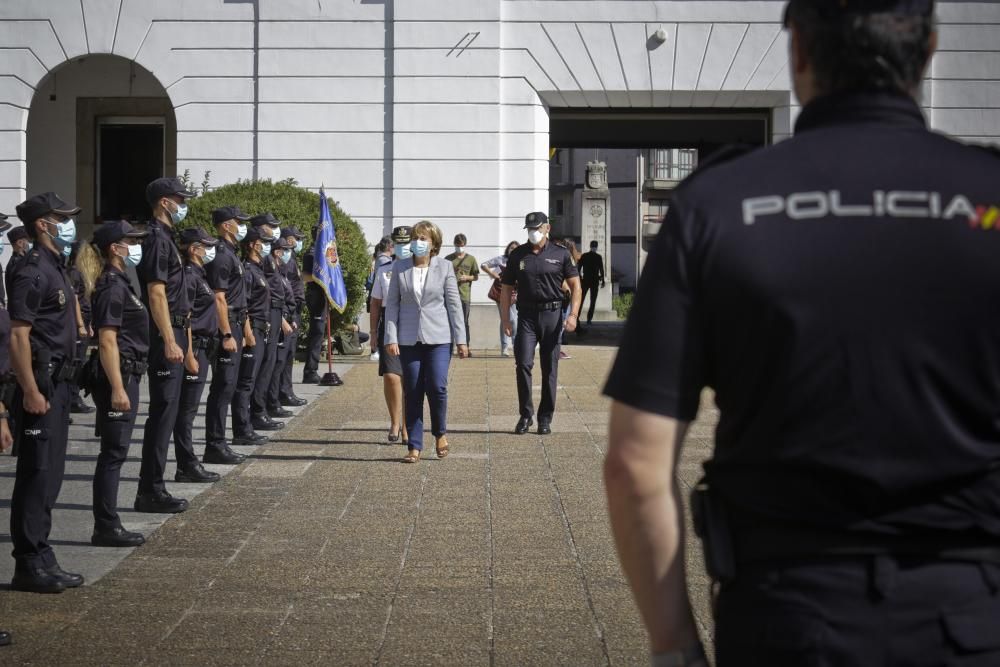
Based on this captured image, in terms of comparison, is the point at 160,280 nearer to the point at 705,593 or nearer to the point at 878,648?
the point at 705,593

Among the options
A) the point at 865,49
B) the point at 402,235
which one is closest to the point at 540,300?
the point at 402,235

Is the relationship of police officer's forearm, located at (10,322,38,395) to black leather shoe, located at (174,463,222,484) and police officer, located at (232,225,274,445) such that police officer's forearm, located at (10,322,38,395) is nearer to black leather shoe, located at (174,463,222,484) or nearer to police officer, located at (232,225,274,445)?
black leather shoe, located at (174,463,222,484)

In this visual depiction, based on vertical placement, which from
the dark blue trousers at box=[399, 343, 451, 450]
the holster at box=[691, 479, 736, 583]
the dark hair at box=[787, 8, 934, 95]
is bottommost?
the dark blue trousers at box=[399, 343, 451, 450]

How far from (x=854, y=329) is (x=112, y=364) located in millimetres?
6166

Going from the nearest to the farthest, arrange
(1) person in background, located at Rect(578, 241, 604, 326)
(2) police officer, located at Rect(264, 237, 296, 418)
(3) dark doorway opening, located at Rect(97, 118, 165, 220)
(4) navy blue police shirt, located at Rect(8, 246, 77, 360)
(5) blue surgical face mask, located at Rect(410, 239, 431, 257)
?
(4) navy blue police shirt, located at Rect(8, 246, 77, 360)
(5) blue surgical face mask, located at Rect(410, 239, 431, 257)
(2) police officer, located at Rect(264, 237, 296, 418)
(3) dark doorway opening, located at Rect(97, 118, 165, 220)
(1) person in background, located at Rect(578, 241, 604, 326)

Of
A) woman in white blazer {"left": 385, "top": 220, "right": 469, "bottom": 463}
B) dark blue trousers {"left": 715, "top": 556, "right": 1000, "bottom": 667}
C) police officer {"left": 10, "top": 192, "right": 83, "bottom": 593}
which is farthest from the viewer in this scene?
woman in white blazer {"left": 385, "top": 220, "right": 469, "bottom": 463}

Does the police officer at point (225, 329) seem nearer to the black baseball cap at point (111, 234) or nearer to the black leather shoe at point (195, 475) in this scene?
the black leather shoe at point (195, 475)

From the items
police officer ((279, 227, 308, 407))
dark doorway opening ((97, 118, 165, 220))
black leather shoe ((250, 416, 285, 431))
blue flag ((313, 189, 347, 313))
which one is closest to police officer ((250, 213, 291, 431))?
black leather shoe ((250, 416, 285, 431))

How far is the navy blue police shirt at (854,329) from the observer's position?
223 centimetres

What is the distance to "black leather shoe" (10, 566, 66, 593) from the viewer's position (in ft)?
22.0

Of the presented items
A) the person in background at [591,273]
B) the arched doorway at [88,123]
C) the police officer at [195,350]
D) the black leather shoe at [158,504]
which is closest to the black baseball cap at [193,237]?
the police officer at [195,350]

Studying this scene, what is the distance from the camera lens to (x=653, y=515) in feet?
7.73

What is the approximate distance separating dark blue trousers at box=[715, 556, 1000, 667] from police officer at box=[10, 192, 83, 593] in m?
5.26

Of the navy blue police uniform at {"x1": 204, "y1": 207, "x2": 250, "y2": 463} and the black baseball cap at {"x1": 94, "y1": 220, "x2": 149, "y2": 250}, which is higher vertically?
the black baseball cap at {"x1": 94, "y1": 220, "x2": 149, "y2": 250}
